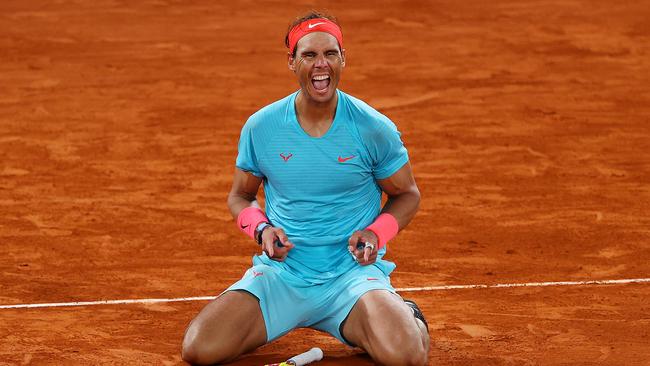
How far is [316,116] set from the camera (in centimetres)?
669

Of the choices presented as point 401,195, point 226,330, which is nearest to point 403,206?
point 401,195

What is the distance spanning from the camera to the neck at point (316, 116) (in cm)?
666

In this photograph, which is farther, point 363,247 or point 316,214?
point 316,214

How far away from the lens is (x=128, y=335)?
7168 mm

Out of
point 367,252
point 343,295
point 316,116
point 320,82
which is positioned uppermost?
point 320,82

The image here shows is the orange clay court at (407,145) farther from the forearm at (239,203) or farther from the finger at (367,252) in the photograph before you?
the forearm at (239,203)

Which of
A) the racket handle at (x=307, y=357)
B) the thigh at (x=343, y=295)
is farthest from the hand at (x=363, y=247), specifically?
the racket handle at (x=307, y=357)

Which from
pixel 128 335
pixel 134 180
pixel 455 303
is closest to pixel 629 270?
pixel 455 303

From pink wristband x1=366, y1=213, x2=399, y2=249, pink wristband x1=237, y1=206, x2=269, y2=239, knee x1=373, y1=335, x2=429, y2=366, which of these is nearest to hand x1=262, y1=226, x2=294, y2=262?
pink wristband x1=237, y1=206, x2=269, y2=239

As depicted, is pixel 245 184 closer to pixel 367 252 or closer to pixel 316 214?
pixel 316 214

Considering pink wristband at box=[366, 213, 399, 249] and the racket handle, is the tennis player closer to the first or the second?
pink wristband at box=[366, 213, 399, 249]

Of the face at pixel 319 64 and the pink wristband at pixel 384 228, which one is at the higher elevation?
the face at pixel 319 64

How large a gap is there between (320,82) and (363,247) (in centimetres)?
82

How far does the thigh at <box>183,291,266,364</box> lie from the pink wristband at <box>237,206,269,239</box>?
0.31m
